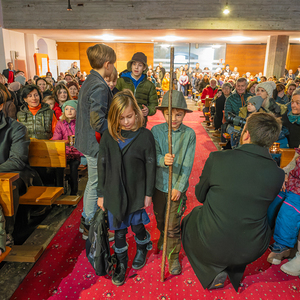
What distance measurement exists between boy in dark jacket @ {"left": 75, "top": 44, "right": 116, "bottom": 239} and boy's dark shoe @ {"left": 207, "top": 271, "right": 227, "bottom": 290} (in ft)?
4.26

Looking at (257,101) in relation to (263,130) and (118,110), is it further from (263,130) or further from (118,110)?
(118,110)

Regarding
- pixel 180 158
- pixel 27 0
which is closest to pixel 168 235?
pixel 180 158

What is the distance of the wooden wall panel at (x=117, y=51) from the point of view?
20.9 metres

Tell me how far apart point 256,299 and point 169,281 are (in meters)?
0.68

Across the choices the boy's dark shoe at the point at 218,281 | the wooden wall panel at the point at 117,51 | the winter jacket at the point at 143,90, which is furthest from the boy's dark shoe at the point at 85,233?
the wooden wall panel at the point at 117,51

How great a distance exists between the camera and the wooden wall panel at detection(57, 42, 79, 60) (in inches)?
845

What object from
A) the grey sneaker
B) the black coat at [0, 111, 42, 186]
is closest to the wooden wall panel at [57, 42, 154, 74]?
the black coat at [0, 111, 42, 186]

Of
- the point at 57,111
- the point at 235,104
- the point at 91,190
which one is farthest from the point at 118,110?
the point at 235,104

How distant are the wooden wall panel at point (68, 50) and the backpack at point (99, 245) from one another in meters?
21.9

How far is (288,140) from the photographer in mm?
3709

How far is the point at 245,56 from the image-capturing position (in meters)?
21.1

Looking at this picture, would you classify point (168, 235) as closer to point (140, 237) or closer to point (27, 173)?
point (140, 237)

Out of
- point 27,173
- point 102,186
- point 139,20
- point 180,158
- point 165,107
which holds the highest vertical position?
point 139,20

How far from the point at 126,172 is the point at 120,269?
827 mm
